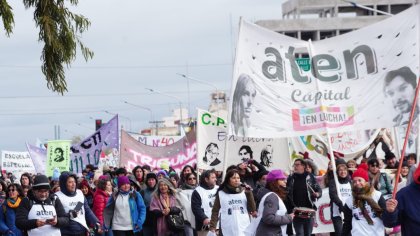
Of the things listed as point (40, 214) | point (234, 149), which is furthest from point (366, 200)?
point (234, 149)

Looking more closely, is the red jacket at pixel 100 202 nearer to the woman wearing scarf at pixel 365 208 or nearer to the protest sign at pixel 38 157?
the woman wearing scarf at pixel 365 208

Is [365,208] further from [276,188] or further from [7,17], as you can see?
[7,17]

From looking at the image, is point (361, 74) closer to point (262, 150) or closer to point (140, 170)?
point (140, 170)

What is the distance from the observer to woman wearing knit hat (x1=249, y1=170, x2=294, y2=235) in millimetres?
13891

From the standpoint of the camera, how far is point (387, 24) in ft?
58.0

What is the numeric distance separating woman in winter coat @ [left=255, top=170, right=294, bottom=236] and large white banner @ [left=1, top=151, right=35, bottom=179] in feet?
85.5

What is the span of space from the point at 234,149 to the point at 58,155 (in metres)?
8.13

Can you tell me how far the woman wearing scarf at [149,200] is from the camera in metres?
18.4

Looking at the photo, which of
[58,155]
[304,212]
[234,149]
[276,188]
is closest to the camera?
[276,188]

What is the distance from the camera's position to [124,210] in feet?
58.9

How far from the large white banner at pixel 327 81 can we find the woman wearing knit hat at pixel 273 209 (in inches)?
146

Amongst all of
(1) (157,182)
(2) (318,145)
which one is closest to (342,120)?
(1) (157,182)

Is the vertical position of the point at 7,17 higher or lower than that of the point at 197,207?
higher

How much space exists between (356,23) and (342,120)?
304 ft
